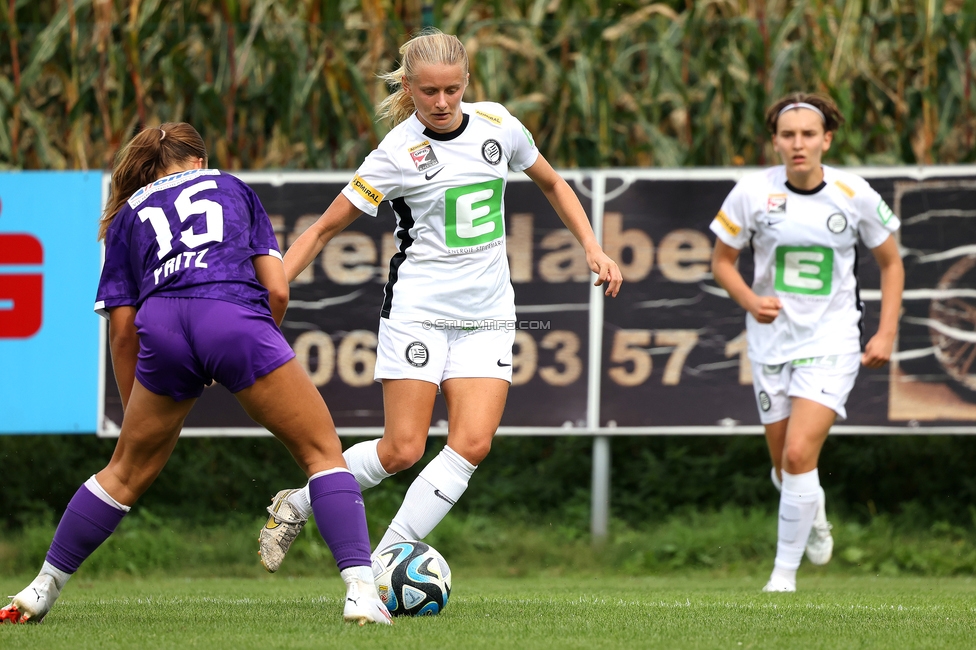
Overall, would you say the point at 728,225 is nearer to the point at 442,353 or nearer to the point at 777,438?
the point at 777,438

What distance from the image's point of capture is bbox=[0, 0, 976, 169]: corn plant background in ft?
31.0

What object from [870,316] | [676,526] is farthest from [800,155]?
[676,526]

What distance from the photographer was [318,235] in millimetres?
5289

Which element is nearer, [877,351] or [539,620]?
[539,620]

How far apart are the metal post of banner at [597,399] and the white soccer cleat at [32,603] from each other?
13.8 ft

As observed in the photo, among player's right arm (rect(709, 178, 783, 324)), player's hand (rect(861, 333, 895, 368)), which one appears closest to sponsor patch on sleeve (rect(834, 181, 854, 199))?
player's right arm (rect(709, 178, 783, 324))

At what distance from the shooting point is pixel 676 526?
862 centimetres

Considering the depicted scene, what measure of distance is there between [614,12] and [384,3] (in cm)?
186

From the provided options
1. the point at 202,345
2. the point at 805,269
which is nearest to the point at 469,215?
the point at 202,345

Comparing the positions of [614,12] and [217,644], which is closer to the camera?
[217,644]

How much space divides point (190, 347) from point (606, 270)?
66.8 inches

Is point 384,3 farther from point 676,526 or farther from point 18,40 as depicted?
point 676,526

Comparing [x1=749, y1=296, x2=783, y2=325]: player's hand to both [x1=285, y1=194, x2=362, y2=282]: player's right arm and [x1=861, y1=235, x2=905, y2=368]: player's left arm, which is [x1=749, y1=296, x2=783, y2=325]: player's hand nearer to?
[x1=861, y1=235, x2=905, y2=368]: player's left arm

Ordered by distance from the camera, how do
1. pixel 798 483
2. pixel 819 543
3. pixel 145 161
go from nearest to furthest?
pixel 145 161 → pixel 798 483 → pixel 819 543
